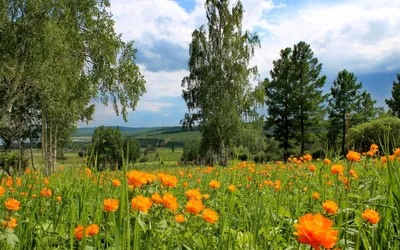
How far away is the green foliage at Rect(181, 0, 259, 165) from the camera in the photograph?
19828 millimetres

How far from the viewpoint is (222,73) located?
792 inches

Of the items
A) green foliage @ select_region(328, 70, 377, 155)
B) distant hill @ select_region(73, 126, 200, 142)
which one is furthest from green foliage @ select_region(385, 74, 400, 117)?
distant hill @ select_region(73, 126, 200, 142)

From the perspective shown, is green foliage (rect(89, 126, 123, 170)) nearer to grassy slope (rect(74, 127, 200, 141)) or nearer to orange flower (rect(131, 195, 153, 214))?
grassy slope (rect(74, 127, 200, 141))

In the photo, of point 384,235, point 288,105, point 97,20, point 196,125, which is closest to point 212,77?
point 196,125

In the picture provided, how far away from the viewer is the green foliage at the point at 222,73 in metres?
19.8

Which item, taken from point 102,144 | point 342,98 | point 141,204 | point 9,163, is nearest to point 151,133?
point 102,144

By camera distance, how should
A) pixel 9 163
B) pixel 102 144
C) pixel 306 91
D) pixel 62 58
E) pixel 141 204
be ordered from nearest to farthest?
pixel 141 204
pixel 102 144
pixel 9 163
pixel 62 58
pixel 306 91

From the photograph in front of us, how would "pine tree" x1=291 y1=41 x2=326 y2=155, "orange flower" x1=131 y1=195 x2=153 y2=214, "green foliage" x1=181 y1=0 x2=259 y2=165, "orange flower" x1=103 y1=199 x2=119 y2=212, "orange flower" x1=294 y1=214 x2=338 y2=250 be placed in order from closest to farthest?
"orange flower" x1=294 y1=214 x2=338 y2=250
"orange flower" x1=131 y1=195 x2=153 y2=214
"orange flower" x1=103 y1=199 x2=119 y2=212
"green foliage" x1=181 y1=0 x2=259 y2=165
"pine tree" x1=291 y1=41 x2=326 y2=155

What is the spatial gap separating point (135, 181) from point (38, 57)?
36.5ft

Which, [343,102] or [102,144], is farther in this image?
[343,102]

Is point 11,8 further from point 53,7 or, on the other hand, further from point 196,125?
point 196,125

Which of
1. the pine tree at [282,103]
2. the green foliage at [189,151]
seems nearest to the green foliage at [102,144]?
the green foliage at [189,151]

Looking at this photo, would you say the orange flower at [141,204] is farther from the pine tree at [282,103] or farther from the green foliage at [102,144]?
the pine tree at [282,103]

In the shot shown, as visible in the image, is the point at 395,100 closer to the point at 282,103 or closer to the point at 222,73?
the point at 282,103
